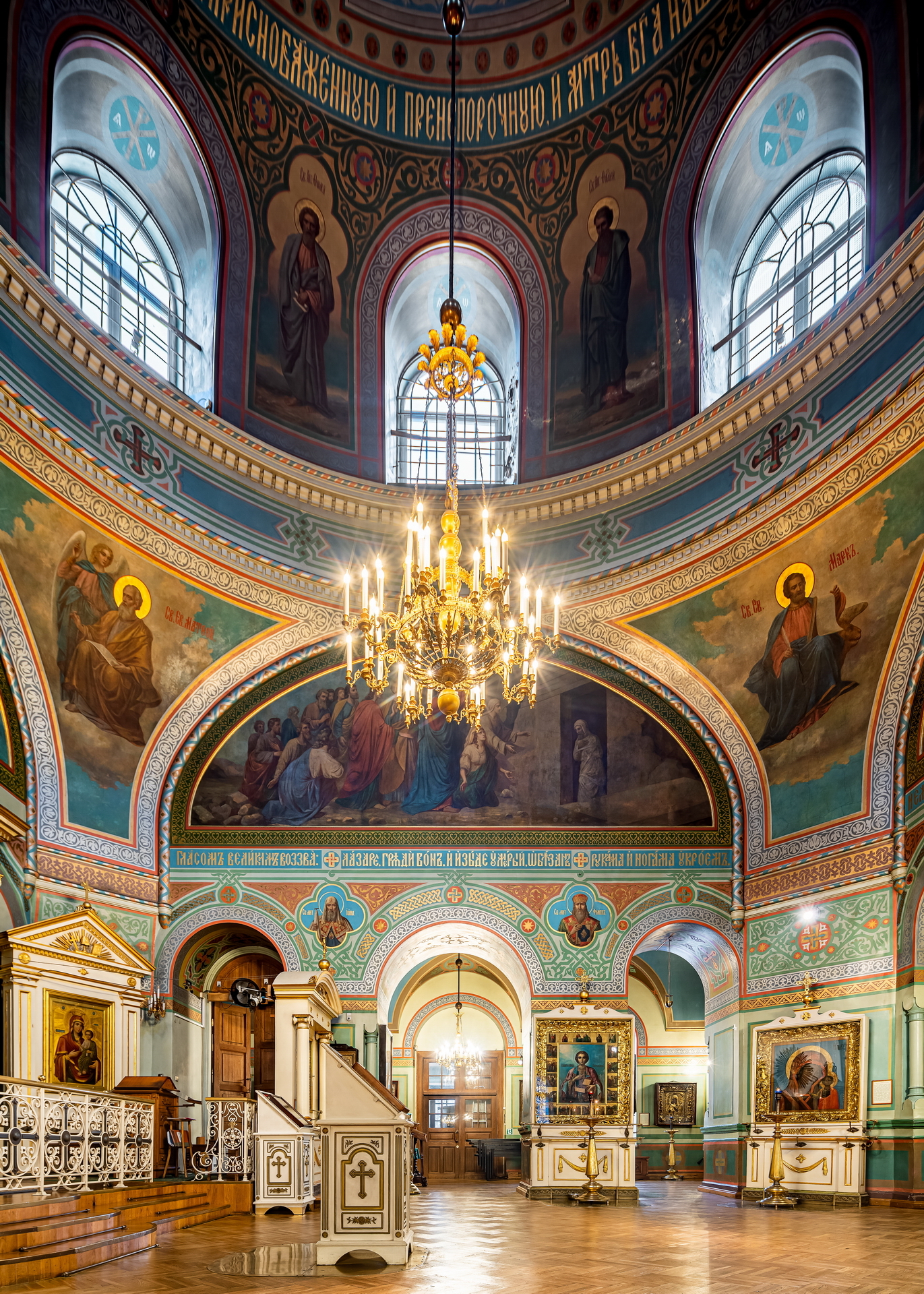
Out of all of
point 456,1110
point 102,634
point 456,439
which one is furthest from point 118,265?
point 456,1110

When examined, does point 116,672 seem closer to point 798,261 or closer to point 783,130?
point 798,261

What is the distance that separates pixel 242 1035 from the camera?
58.6ft

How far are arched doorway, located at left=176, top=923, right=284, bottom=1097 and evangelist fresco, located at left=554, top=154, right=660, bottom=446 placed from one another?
907 cm

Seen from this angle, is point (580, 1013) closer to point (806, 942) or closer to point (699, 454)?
point (806, 942)

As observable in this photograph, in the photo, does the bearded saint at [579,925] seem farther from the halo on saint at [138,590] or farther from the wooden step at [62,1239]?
the wooden step at [62,1239]

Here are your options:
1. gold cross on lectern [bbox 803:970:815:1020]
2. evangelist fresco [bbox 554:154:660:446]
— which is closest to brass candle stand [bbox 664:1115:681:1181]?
gold cross on lectern [bbox 803:970:815:1020]

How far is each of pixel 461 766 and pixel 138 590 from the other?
528 cm

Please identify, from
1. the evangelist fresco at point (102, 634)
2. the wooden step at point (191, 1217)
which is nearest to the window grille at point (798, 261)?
the evangelist fresco at point (102, 634)

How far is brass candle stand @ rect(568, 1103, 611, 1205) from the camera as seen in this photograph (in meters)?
13.8

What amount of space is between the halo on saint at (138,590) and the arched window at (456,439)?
5075 millimetres

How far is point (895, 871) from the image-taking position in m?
12.8

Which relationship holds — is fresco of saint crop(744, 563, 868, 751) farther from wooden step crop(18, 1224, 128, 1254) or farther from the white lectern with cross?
wooden step crop(18, 1224, 128, 1254)

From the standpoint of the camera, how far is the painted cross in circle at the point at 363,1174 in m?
7.52

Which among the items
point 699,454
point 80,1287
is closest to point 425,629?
point 80,1287
